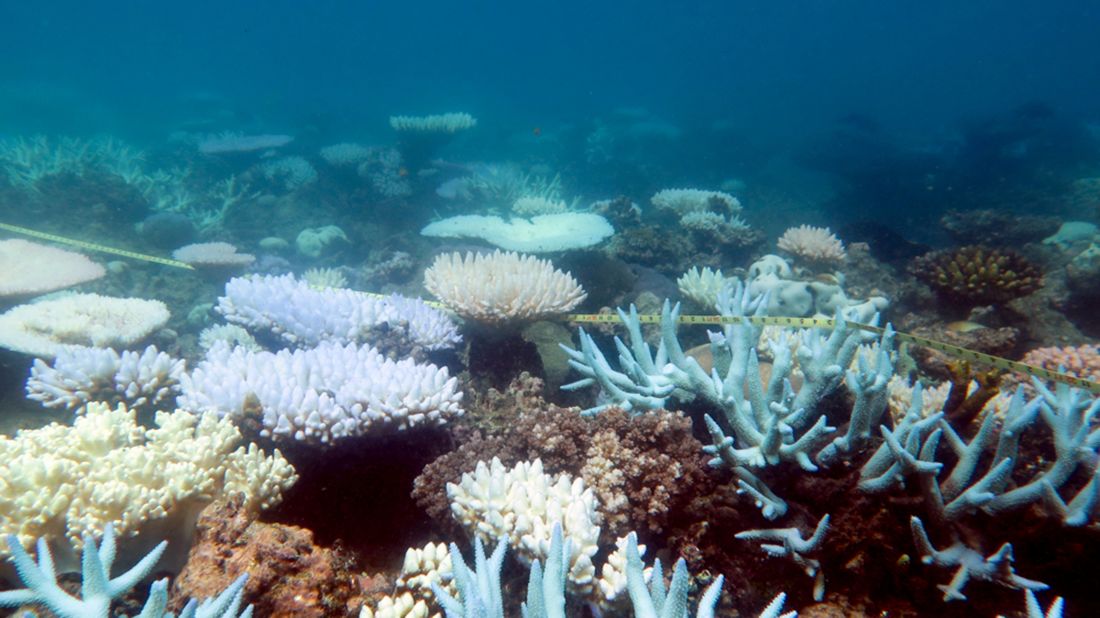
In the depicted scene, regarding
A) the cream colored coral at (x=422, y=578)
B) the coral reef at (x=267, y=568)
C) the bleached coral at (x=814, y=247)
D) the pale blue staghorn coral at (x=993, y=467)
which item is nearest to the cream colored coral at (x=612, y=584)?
the cream colored coral at (x=422, y=578)

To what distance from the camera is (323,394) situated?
277cm

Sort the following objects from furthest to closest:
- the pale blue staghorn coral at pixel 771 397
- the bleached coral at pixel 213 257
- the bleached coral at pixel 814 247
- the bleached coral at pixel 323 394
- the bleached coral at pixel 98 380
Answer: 1. the bleached coral at pixel 814 247
2. the bleached coral at pixel 213 257
3. the bleached coral at pixel 98 380
4. the bleached coral at pixel 323 394
5. the pale blue staghorn coral at pixel 771 397

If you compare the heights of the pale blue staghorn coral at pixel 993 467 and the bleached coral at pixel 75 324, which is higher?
the bleached coral at pixel 75 324

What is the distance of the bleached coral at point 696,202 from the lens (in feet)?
33.0

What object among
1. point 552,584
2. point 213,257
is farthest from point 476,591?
point 213,257

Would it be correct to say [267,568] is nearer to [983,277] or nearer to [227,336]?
[227,336]

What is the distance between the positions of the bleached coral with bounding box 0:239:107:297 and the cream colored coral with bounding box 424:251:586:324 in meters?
3.85

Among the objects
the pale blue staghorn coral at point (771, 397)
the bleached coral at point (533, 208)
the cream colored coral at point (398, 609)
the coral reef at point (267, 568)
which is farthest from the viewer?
the bleached coral at point (533, 208)

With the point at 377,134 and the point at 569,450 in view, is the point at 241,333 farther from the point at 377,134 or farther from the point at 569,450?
the point at 377,134

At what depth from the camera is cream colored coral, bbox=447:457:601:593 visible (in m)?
2.13

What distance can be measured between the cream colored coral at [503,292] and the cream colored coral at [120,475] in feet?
6.11

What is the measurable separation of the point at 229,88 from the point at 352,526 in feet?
209

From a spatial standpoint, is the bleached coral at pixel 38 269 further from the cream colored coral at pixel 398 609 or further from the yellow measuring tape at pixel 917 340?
the cream colored coral at pixel 398 609

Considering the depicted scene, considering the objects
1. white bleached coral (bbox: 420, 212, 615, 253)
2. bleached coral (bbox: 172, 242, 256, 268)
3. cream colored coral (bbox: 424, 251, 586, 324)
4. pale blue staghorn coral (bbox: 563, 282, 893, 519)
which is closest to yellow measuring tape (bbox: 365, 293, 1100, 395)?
cream colored coral (bbox: 424, 251, 586, 324)
